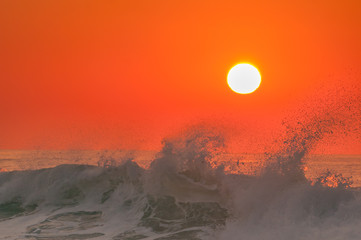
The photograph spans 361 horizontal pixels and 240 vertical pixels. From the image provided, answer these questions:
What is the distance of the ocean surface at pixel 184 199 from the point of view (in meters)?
8.72

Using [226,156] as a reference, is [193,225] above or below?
below

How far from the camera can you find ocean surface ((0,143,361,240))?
872 cm

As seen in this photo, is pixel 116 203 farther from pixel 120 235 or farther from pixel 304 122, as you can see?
pixel 304 122

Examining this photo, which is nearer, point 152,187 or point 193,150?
point 152,187

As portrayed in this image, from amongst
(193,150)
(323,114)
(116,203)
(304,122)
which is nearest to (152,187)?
(116,203)

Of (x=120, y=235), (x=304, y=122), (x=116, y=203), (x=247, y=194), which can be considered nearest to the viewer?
(x=120, y=235)

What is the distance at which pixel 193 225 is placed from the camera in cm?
990

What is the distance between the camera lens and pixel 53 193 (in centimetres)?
1409

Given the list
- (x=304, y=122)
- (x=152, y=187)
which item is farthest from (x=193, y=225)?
(x=304, y=122)

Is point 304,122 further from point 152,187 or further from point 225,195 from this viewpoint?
point 152,187

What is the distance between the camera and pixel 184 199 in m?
11.7

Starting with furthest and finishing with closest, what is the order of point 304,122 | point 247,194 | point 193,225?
point 304,122 < point 247,194 < point 193,225

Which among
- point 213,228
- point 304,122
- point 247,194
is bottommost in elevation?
point 213,228

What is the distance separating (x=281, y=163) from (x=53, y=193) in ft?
27.4
